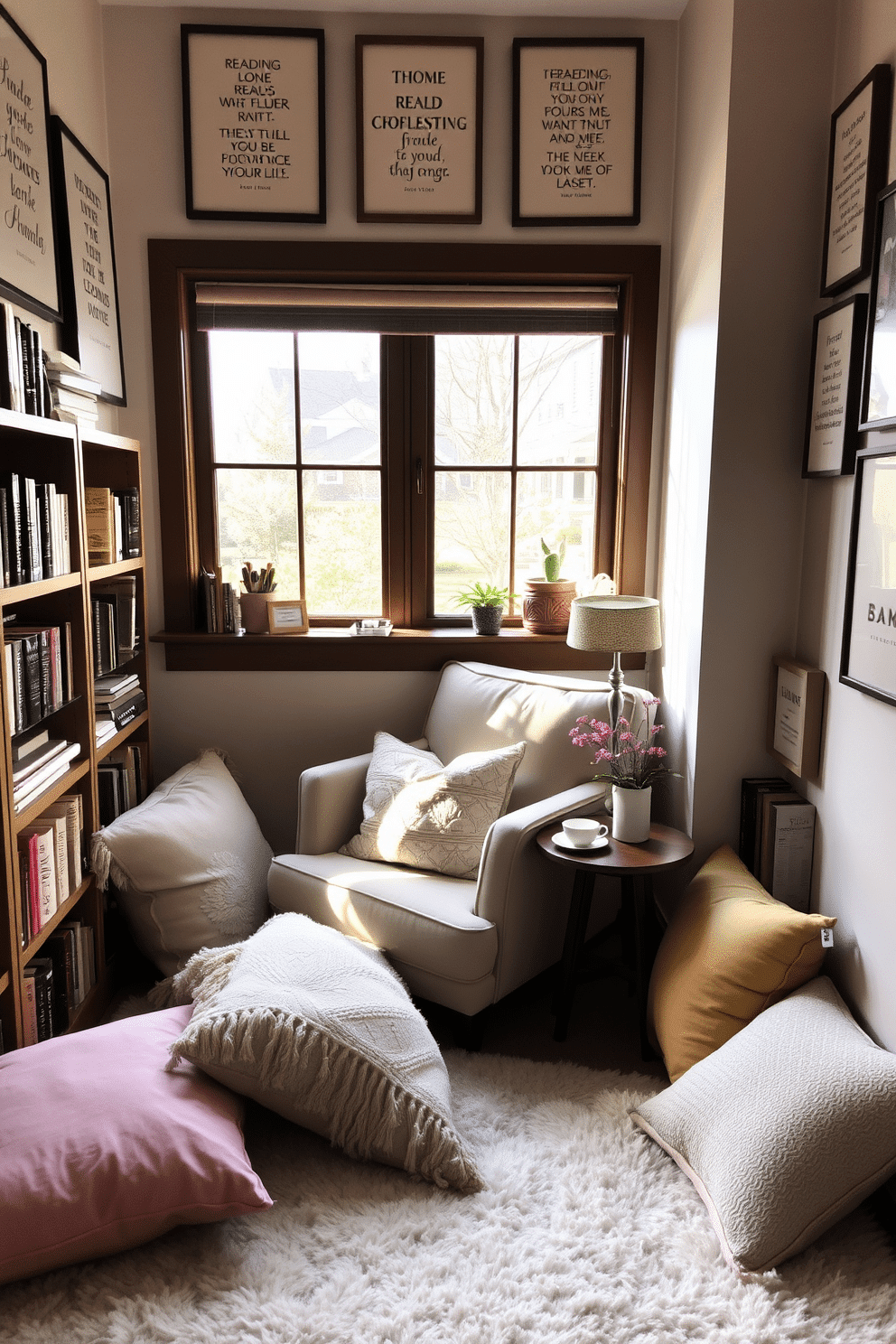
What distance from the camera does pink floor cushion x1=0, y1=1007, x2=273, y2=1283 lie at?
5.12 ft

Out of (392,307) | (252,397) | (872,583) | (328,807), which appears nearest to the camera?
(872,583)

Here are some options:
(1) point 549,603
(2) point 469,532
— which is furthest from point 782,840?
(2) point 469,532

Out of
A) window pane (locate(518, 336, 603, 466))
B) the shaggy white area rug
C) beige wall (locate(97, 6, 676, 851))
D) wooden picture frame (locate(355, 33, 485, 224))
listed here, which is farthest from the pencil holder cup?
the shaggy white area rug

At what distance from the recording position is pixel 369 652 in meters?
3.12

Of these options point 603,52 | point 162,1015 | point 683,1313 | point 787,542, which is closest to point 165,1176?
point 162,1015

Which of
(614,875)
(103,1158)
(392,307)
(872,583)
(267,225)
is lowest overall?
(103,1158)

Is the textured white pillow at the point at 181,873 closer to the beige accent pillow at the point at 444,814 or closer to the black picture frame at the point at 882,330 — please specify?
the beige accent pillow at the point at 444,814

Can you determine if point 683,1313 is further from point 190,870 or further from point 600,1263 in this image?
point 190,870

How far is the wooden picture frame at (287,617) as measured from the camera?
122 inches

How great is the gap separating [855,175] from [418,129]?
1.40 metres

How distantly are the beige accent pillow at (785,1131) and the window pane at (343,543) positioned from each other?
6.25 ft

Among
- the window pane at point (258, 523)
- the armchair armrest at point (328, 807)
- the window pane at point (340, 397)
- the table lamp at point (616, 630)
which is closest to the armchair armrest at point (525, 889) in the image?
the table lamp at point (616, 630)

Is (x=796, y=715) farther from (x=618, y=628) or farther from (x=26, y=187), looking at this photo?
(x=26, y=187)

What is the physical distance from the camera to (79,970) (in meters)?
2.35
